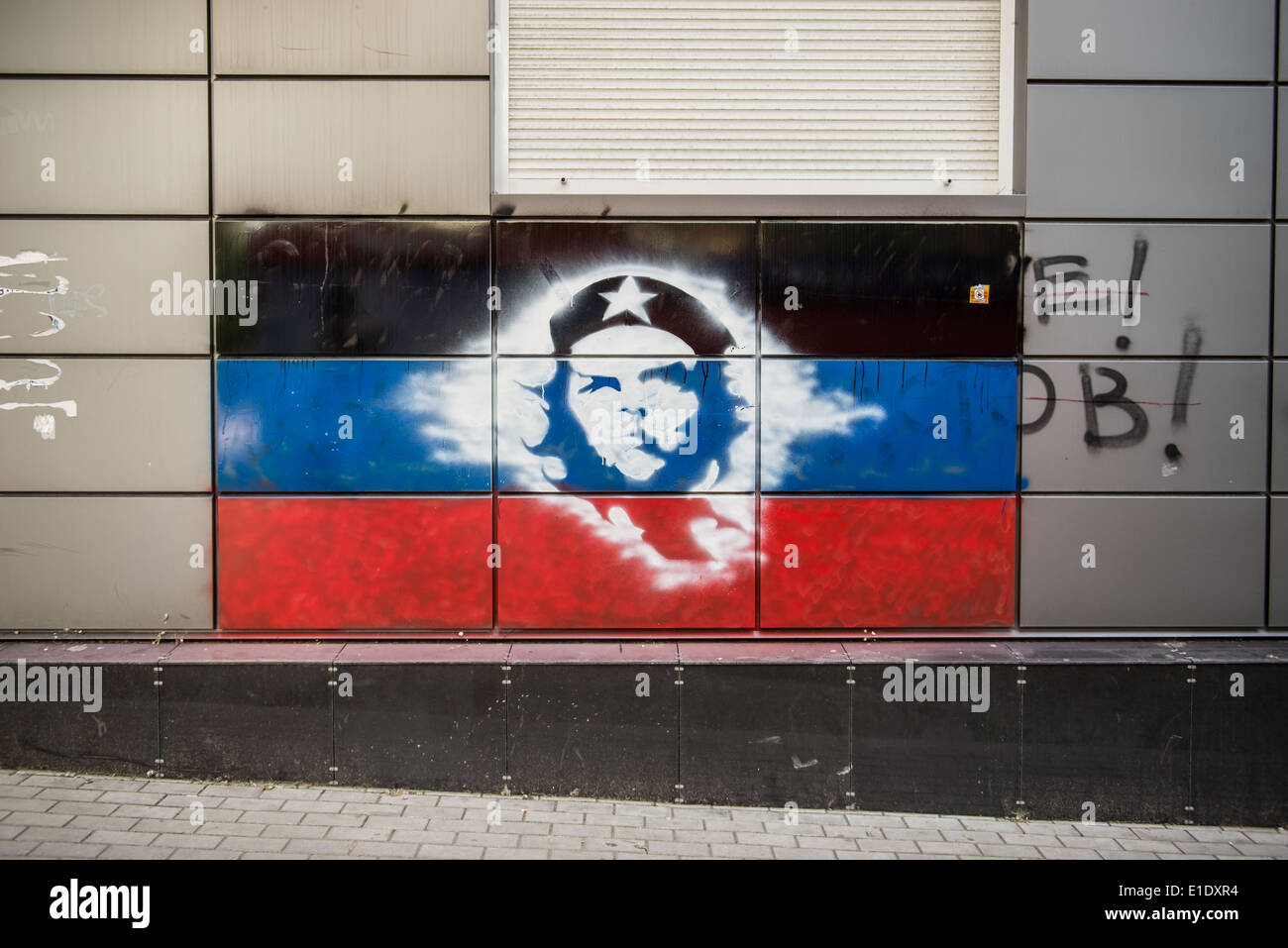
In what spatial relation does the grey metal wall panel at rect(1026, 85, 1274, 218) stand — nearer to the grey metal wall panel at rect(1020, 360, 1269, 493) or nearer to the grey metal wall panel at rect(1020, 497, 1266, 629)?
the grey metal wall panel at rect(1020, 360, 1269, 493)

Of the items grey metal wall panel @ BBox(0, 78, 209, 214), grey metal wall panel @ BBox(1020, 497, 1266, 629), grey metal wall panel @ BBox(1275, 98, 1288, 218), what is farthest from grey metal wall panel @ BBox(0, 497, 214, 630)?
grey metal wall panel @ BBox(1275, 98, 1288, 218)

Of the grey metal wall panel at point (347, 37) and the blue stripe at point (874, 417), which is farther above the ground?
the grey metal wall panel at point (347, 37)

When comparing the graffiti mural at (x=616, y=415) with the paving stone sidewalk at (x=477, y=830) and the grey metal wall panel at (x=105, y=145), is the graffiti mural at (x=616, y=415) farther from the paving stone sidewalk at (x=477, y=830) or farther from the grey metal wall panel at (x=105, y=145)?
the paving stone sidewalk at (x=477, y=830)

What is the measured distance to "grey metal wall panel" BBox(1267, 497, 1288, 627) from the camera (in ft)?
18.6

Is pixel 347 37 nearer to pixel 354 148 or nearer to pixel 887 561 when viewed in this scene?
pixel 354 148

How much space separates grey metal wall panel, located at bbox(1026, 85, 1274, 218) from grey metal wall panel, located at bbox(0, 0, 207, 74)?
16.6 feet

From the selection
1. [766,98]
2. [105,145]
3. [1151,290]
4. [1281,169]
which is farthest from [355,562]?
[1281,169]

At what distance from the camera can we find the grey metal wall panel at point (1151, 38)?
5570 millimetres

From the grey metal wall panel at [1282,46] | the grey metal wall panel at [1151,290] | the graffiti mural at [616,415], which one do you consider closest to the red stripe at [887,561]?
the graffiti mural at [616,415]

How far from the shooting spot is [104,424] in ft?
18.3

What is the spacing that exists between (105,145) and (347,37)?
1.58 metres

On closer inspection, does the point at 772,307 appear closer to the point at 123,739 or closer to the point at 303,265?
the point at 303,265

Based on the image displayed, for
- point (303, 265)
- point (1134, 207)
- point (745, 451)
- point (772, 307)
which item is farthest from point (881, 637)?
point (303, 265)

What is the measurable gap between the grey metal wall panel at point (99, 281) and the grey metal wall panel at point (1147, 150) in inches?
201
